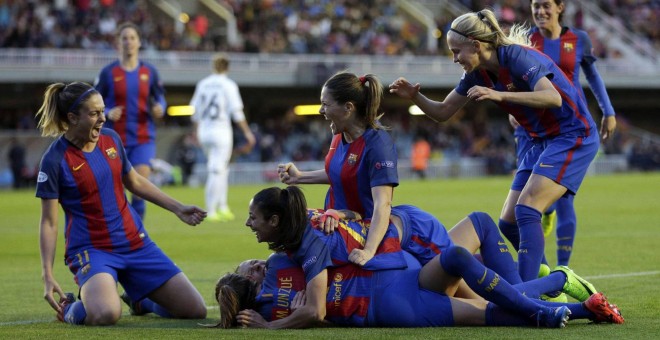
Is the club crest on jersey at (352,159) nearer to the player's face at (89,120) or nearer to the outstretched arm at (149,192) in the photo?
the outstretched arm at (149,192)

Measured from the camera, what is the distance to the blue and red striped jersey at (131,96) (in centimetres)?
1277

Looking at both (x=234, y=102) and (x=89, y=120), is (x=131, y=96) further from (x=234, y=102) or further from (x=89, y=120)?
(x=89, y=120)

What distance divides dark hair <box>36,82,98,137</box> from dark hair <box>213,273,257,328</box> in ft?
5.50

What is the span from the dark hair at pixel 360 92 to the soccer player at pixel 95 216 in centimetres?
122

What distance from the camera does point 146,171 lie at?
1267cm

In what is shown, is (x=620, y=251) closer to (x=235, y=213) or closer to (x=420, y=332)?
(x=420, y=332)

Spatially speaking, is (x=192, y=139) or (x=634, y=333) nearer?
(x=634, y=333)

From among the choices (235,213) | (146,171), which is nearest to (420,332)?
(146,171)

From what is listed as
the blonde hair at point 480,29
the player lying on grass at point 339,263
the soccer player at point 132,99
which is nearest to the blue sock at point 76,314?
the player lying on grass at point 339,263

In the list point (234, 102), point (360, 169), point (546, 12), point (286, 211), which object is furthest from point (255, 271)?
point (234, 102)

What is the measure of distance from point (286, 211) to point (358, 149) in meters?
0.79

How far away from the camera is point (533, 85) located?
7.39 metres

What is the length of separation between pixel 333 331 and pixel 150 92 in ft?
23.4

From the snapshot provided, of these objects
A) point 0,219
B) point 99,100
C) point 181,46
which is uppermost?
point 181,46
